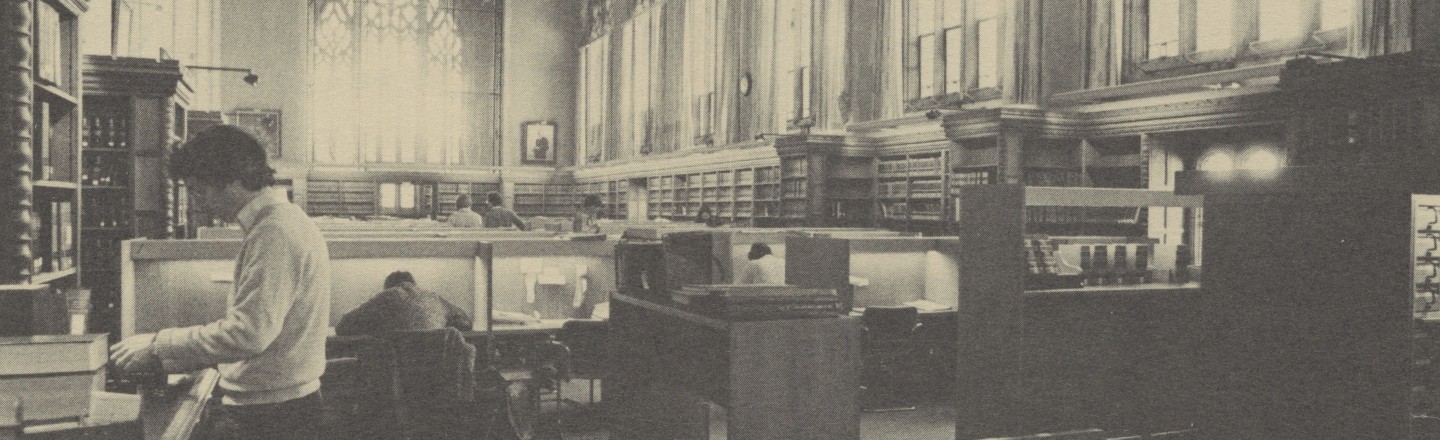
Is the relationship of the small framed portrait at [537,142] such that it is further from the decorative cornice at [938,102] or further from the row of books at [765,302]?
the row of books at [765,302]

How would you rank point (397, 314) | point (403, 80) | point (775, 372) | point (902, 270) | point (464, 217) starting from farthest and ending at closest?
point (403, 80)
point (464, 217)
point (902, 270)
point (397, 314)
point (775, 372)

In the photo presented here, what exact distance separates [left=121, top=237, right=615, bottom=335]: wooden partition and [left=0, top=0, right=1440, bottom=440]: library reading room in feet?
0.06

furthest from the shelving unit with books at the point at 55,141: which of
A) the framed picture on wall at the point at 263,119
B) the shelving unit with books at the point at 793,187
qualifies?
the framed picture on wall at the point at 263,119

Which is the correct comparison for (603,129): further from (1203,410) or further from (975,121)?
(1203,410)

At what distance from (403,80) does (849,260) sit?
18.7 meters

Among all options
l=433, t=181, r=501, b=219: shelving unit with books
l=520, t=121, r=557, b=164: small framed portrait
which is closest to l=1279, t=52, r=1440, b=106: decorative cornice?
l=433, t=181, r=501, b=219: shelving unit with books

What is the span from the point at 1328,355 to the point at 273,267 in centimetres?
250

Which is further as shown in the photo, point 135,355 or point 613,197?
point 613,197

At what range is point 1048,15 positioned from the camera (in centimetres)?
1039

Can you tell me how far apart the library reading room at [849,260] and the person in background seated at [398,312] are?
0.02m

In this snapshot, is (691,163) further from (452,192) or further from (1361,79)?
(1361,79)

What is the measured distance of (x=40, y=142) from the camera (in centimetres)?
449

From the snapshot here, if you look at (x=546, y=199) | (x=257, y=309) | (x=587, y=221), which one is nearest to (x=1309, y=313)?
(x=257, y=309)

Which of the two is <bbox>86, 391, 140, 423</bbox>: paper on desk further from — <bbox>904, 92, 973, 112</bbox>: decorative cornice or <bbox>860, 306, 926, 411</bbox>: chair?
<bbox>904, 92, 973, 112</bbox>: decorative cornice
